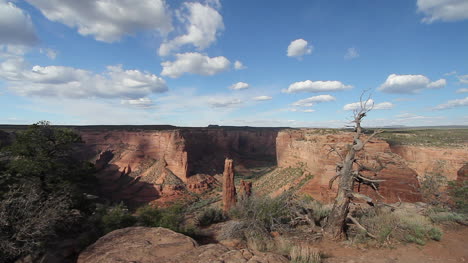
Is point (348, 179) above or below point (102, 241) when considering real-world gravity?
above

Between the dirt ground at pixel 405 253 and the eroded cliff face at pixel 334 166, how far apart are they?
416 centimetres

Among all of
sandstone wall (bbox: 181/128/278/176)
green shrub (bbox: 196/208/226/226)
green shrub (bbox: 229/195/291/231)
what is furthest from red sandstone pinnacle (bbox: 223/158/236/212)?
sandstone wall (bbox: 181/128/278/176)

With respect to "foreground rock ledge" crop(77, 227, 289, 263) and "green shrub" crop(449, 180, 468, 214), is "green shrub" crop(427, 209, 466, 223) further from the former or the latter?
"foreground rock ledge" crop(77, 227, 289, 263)

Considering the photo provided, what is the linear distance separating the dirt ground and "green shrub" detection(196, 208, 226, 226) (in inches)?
245

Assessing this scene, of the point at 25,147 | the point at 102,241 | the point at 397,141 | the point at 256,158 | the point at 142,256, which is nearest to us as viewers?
the point at 142,256

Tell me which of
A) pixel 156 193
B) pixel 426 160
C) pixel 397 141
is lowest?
pixel 156 193

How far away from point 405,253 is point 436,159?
85.6 ft

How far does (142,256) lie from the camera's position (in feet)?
16.3

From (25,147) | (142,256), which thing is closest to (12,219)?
(142,256)

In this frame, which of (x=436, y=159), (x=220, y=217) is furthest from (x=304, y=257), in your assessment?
(x=436, y=159)

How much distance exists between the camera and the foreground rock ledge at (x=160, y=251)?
4672 mm

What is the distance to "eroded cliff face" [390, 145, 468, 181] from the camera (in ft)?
77.2

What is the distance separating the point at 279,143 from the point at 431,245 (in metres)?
37.2

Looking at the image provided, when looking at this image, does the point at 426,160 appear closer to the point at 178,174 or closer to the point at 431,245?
the point at 431,245
